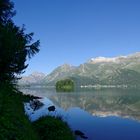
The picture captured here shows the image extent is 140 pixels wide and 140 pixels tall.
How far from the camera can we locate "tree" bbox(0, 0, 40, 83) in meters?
37.8

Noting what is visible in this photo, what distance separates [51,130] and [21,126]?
796 centimetres

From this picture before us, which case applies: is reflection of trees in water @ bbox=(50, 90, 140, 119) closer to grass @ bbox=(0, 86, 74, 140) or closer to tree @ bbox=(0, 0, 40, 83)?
tree @ bbox=(0, 0, 40, 83)

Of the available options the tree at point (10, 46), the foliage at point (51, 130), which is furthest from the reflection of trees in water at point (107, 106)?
the foliage at point (51, 130)

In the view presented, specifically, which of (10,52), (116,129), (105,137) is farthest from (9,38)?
(116,129)

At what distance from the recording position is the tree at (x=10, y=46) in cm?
3778

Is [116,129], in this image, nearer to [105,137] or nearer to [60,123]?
[105,137]

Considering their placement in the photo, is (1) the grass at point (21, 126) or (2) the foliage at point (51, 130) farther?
(2) the foliage at point (51, 130)

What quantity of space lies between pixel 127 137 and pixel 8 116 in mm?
31254

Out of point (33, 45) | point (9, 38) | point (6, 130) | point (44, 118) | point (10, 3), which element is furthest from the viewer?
point (33, 45)

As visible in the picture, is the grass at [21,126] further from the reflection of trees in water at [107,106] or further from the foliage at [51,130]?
the reflection of trees in water at [107,106]

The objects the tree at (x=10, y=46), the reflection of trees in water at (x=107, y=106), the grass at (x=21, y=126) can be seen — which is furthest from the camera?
the reflection of trees in water at (x=107, y=106)

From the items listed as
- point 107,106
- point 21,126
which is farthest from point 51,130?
point 107,106

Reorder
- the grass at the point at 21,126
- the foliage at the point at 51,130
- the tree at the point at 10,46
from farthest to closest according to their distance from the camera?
1. the tree at the point at 10,46
2. the foliage at the point at 51,130
3. the grass at the point at 21,126

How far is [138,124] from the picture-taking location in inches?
2378
